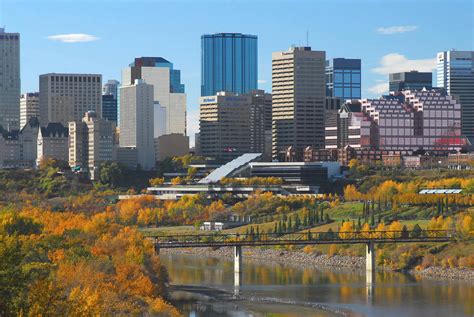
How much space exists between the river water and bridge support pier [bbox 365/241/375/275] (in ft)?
3.11

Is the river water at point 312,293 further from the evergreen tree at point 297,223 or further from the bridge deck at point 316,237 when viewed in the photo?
the evergreen tree at point 297,223

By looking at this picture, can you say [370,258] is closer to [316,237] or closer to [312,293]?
[312,293]

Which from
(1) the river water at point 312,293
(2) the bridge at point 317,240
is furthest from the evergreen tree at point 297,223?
(1) the river water at point 312,293

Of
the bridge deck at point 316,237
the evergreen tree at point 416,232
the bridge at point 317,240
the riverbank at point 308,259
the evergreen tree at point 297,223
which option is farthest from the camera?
the evergreen tree at point 297,223

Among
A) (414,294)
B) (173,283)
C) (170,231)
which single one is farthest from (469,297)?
(170,231)

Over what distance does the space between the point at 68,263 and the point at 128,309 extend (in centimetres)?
1249

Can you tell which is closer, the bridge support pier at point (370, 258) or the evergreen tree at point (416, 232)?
the bridge support pier at point (370, 258)

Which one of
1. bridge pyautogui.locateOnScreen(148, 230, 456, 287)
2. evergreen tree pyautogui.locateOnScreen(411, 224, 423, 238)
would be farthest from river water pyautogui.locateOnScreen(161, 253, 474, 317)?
evergreen tree pyautogui.locateOnScreen(411, 224, 423, 238)

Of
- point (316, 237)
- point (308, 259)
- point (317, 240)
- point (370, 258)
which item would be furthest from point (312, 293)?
point (316, 237)

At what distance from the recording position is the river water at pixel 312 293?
104062mm

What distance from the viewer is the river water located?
10406 cm

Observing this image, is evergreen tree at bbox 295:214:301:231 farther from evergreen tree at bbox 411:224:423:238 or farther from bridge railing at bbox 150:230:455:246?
evergreen tree at bbox 411:224:423:238

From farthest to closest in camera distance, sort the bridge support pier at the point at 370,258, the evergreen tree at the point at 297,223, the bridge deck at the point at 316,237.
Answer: the evergreen tree at the point at 297,223
the bridge deck at the point at 316,237
the bridge support pier at the point at 370,258

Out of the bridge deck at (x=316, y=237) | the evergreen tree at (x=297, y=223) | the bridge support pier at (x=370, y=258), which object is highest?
the evergreen tree at (x=297, y=223)
